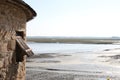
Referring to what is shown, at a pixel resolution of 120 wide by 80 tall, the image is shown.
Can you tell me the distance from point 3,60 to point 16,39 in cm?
84

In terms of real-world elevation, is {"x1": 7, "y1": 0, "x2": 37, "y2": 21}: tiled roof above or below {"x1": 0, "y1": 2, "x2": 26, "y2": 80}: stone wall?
above

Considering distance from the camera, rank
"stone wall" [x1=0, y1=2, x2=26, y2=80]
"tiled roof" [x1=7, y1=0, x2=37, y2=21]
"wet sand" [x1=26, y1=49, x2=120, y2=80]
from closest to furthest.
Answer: "stone wall" [x1=0, y1=2, x2=26, y2=80] < "tiled roof" [x1=7, y1=0, x2=37, y2=21] < "wet sand" [x1=26, y1=49, x2=120, y2=80]

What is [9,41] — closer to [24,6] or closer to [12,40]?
[12,40]

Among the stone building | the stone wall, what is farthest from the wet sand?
the stone wall

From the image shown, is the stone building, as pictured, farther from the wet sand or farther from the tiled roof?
the wet sand

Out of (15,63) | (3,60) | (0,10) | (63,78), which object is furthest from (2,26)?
(63,78)

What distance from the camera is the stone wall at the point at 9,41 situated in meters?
5.99

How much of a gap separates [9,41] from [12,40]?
6.5 inches

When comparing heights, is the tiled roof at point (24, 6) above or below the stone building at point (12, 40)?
above

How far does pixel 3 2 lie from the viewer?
5.85m

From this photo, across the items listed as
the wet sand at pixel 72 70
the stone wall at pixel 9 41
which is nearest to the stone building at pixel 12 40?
the stone wall at pixel 9 41

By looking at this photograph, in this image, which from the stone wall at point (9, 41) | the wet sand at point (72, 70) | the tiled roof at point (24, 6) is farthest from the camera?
the wet sand at point (72, 70)

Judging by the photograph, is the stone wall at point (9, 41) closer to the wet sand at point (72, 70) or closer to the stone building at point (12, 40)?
the stone building at point (12, 40)

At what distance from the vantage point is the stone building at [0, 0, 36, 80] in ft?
19.7
